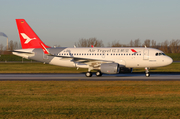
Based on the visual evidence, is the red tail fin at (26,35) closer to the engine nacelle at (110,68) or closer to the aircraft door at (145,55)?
the engine nacelle at (110,68)

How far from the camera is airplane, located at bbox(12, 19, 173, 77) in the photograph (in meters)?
34.0

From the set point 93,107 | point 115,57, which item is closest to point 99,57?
point 115,57

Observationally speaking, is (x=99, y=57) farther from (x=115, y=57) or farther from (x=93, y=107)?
(x=93, y=107)

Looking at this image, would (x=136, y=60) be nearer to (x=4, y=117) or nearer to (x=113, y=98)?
(x=113, y=98)

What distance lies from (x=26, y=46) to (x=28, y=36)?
1545 mm

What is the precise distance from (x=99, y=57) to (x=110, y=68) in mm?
3723

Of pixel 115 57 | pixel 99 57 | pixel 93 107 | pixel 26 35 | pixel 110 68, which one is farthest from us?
pixel 26 35

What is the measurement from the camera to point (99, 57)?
35.2 metres

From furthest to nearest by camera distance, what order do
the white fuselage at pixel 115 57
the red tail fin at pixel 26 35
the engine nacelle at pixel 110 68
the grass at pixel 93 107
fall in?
the red tail fin at pixel 26 35 → the white fuselage at pixel 115 57 → the engine nacelle at pixel 110 68 → the grass at pixel 93 107

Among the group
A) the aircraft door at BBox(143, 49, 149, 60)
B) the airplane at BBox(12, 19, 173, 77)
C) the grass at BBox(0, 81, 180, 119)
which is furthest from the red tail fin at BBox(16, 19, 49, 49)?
the grass at BBox(0, 81, 180, 119)

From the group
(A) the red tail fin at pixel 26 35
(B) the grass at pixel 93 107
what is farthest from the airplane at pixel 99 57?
(B) the grass at pixel 93 107

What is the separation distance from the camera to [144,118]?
10961 millimetres

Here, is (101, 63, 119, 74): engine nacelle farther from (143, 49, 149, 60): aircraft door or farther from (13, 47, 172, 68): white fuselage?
(143, 49, 149, 60): aircraft door

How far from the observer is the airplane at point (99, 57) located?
34000 millimetres
